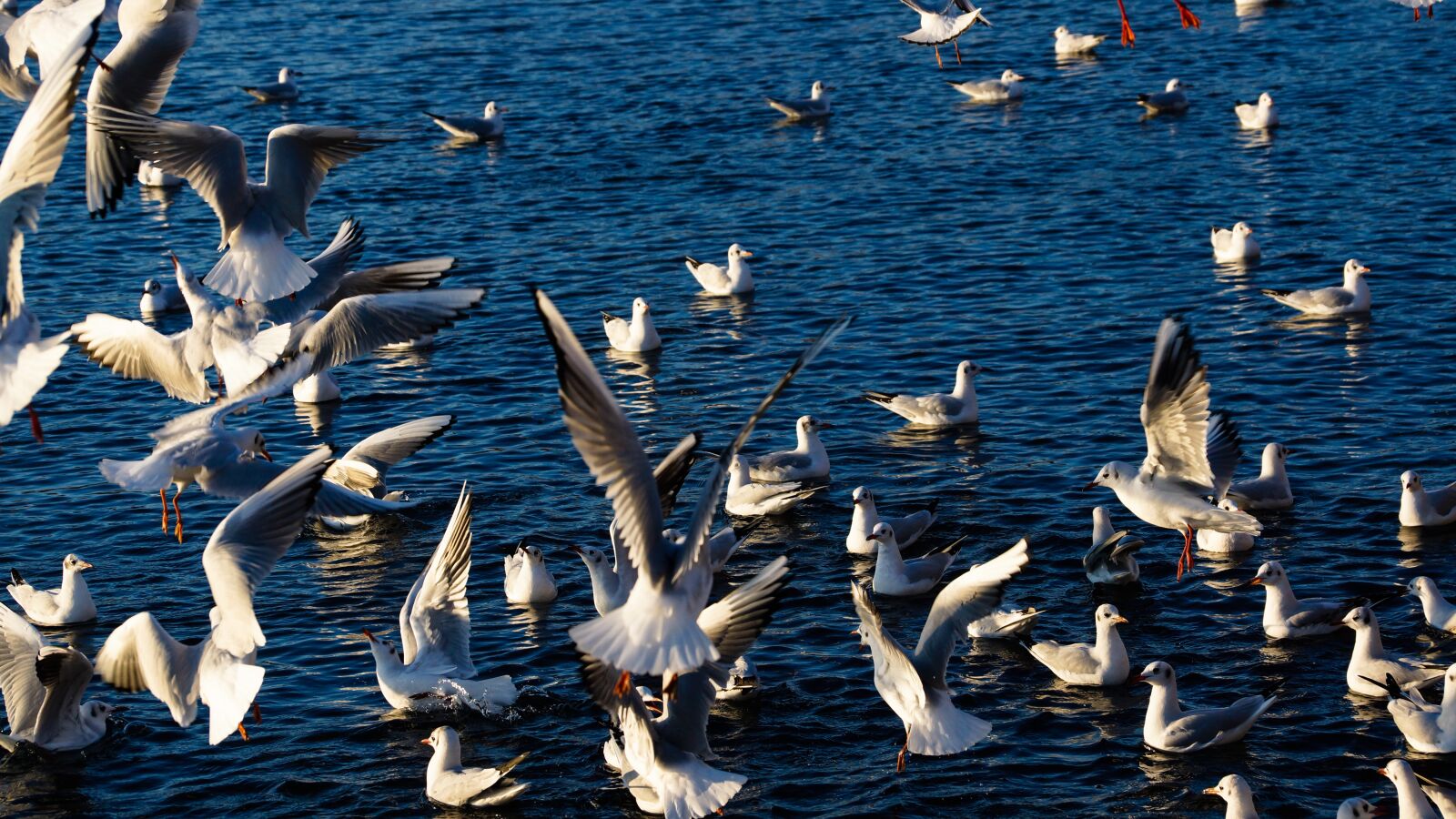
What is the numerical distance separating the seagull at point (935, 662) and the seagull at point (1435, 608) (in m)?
3.29

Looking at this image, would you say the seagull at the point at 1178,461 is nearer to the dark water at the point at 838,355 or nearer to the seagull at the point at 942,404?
the dark water at the point at 838,355

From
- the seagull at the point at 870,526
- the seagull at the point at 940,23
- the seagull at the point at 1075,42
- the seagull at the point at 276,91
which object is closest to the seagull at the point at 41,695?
the seagull at the point at 870,526

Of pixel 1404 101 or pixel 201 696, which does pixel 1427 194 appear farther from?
pixel 201 696

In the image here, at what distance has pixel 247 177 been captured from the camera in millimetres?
14641

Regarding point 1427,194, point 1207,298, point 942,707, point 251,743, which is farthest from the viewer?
point 1427,194

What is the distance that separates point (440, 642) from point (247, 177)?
152 inches

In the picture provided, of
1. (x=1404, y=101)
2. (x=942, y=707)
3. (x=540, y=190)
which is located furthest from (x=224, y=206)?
(x=1404, y=101)

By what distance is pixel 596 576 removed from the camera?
48.0ft

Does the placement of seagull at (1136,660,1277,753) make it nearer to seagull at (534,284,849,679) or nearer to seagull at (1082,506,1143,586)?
seagull at (1082,506,1143,586)

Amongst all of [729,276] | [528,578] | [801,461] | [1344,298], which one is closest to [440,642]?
[528,578]

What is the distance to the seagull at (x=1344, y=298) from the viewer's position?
2033cm

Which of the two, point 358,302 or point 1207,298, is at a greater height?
point 358,302

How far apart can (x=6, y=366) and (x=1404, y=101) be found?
22705 mm

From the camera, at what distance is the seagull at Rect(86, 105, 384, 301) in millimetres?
13789
